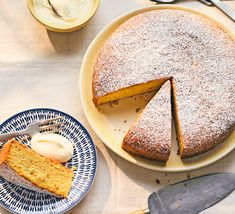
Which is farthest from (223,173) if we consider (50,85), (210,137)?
(50,85)

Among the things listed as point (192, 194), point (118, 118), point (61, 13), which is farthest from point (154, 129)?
point (61, 13)

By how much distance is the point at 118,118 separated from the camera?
7.47 feet

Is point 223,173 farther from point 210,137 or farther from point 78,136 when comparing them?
point 78,136

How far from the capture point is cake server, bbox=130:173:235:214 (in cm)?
211

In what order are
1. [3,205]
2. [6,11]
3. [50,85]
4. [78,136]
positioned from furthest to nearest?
[6,11]
[50,85]
[78,136]
[3,205]

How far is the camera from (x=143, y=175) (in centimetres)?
222

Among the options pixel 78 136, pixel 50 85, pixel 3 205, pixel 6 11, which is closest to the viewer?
pixel 3 205

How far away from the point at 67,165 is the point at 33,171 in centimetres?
15

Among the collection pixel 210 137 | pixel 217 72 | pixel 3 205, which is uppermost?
pixel 217 72

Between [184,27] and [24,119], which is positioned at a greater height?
[184,27]

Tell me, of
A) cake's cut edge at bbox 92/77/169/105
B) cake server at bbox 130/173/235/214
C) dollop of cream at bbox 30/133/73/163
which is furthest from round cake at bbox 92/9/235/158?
dollop of cream at bbox 30/133/73/163

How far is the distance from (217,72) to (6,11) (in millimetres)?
1045

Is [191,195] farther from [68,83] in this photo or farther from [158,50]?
[68,83]

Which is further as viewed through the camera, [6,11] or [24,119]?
[6,11]
